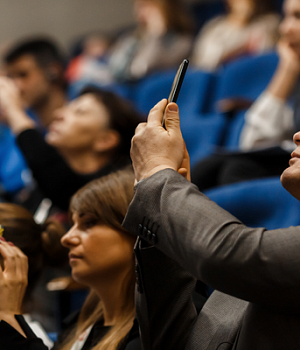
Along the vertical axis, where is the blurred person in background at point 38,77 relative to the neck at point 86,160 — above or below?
above

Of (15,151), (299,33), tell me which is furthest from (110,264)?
(15,151)

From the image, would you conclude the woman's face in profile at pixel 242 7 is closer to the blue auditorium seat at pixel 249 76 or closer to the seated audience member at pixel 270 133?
the blue auditorium seat at pixel 249 76

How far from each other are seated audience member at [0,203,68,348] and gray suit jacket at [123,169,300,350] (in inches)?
11.9

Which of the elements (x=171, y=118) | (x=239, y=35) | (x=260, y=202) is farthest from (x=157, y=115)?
(x=239, y=35)

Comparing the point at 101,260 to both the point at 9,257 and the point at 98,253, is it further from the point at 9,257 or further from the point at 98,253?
the point at 9,257

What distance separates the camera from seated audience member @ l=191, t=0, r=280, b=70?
1777mm

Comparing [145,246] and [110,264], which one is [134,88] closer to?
[110,264]

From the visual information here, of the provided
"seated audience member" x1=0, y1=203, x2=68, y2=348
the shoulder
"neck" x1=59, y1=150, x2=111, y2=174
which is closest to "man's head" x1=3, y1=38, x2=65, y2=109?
"neck" x1=59, y1=150, x2=111, y2=174

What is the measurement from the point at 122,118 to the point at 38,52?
617 millimetres

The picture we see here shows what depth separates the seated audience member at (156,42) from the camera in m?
1.92

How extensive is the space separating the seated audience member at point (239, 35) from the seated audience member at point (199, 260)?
4.72 feet

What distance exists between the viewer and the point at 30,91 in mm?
1462

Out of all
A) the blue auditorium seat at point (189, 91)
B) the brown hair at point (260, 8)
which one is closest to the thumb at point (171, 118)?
the blue auditorium seat at point (189, 91)

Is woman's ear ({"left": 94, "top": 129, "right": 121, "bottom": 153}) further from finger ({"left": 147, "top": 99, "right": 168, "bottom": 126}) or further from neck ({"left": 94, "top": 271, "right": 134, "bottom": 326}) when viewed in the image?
finger ({"left": 147, "top": 99, "right": 168, "bottom": 126})
